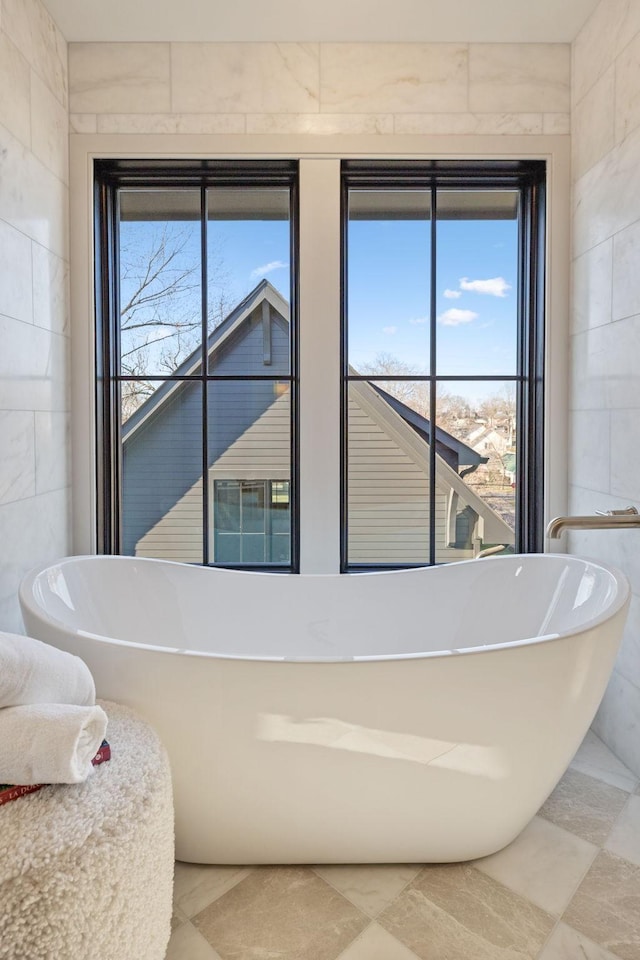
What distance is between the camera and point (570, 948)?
3.95 ft

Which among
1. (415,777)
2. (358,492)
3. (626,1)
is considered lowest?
(415,777)

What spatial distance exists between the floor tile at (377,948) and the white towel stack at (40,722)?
0.69 metres

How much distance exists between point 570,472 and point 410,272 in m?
1.01

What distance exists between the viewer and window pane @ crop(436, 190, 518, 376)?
2.33 m

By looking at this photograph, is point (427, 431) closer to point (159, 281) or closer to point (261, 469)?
point (261, 469)

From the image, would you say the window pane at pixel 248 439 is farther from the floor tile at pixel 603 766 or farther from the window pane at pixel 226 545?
the floor tile at pixel 603 766

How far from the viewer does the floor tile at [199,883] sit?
4.34 feet

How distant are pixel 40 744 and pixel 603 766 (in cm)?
174

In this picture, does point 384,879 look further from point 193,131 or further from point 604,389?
point 193,131

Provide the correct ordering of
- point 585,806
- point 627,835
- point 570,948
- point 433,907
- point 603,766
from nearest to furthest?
point 570,948, point 433,907, point 627,835, point 585,806, point 603,766

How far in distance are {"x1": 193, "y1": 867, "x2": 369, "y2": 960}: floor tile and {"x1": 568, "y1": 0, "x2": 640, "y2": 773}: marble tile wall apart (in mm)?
1106

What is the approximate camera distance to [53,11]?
2.00 meters

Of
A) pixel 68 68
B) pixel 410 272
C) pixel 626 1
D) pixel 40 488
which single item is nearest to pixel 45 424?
pixel 40 488

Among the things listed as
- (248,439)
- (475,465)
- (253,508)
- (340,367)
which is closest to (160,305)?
(248,439)
